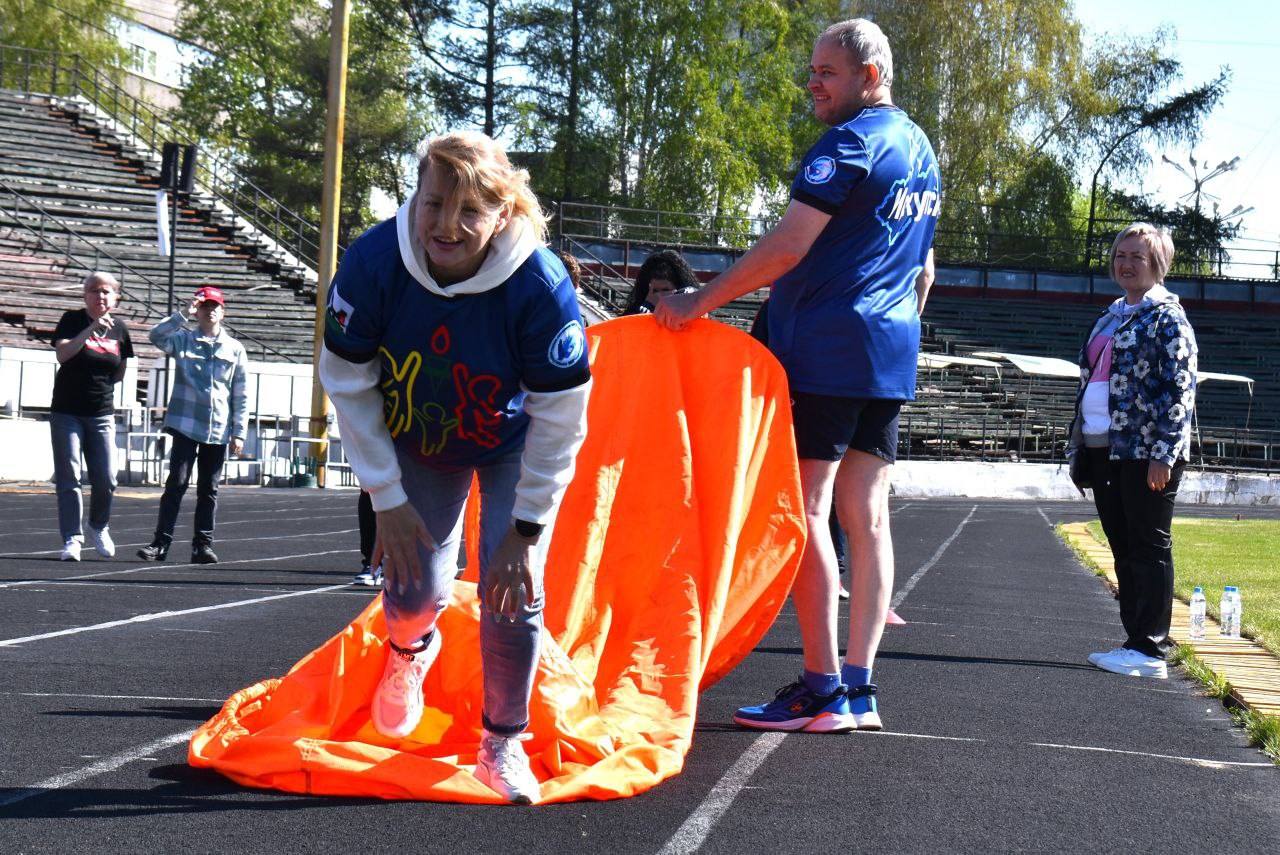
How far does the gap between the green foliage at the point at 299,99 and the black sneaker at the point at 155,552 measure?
39460mm

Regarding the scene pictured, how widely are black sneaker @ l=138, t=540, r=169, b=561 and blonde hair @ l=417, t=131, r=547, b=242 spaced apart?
782cm

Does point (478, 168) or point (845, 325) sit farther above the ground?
point (478, 168)

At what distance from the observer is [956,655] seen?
7031 millimetres

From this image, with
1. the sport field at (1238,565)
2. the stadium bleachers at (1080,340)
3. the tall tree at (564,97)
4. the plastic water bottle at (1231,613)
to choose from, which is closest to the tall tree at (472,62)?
the tall tree at (564,97)

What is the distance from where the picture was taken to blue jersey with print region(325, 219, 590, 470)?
3.62 meters

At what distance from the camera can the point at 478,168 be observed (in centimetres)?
344

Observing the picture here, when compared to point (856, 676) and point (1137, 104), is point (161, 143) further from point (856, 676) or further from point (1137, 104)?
point (856, 676)

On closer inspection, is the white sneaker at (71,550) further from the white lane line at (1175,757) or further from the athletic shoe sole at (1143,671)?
the white lane line at (1175,757)

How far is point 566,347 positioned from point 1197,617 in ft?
16.7

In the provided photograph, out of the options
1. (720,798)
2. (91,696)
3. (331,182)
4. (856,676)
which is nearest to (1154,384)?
(856,676)

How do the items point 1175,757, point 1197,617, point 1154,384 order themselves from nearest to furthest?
point 1175,757 → point 1154,384 → point 1197,617

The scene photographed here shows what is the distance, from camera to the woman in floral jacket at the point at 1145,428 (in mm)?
6664

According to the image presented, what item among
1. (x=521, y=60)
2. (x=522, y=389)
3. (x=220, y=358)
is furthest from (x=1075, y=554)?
(x=521, y=60)

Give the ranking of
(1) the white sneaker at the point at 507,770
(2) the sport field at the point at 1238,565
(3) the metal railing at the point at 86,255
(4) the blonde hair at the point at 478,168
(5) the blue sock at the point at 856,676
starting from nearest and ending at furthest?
(4) the blonde hair at the point at 478,168 < (1) the white sneaker at the point at 507,770 < (5) the blue sock at the point at 856,676 < (2) the sport field at the point at 1238,565 < (3) the metal railing at the point at 86,255
